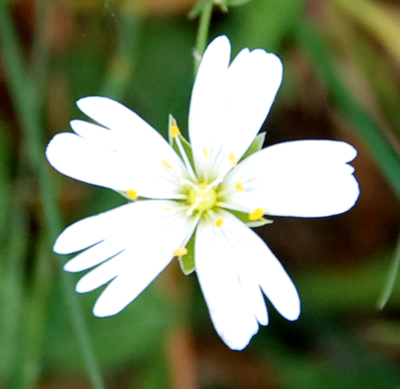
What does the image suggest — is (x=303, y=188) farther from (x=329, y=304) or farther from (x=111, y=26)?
(x=111, y=26)

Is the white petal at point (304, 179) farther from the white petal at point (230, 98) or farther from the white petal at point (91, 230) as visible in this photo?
the white petal at point (91, 230)

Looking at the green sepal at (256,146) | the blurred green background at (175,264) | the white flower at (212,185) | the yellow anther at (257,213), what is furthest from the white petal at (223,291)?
the blurred green background at (175,264)

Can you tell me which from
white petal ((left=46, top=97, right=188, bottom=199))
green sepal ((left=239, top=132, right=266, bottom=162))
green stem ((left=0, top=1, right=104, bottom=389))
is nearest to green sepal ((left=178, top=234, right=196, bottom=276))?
white petal ((left=46, top=97, right=188, bottom=199))

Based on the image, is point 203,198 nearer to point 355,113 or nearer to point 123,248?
point 123,248

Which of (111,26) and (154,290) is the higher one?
(111,26)

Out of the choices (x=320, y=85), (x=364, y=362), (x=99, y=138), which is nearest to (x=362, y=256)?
(x=364, y=362)

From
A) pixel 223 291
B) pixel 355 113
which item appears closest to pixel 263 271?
pixel 223 291
